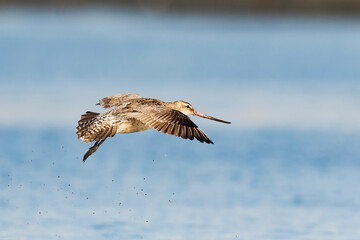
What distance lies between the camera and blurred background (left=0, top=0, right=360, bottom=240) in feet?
29.1

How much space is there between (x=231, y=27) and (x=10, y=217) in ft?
131

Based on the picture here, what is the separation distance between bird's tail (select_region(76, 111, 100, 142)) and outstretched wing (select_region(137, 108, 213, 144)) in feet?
1.72

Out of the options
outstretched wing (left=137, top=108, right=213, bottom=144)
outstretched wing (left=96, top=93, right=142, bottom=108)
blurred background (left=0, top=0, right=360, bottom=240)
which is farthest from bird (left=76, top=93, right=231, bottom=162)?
blurred background (left=0, top=0, right=360, bottom=240)

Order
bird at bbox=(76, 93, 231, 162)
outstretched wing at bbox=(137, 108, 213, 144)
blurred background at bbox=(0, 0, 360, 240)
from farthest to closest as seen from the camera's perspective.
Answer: blurred background at bbox=(0, 0, 360, 240), bird at bbox=(76, 93, 231, 162), outstretched wing at bbox=(137, 108, 213, 144)

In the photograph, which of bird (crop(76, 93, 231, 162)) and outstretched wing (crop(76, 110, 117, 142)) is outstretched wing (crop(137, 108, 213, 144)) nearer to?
bird (crop(76, 93, 231, 162))

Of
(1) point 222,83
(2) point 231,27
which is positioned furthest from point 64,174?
(2) point 231,27

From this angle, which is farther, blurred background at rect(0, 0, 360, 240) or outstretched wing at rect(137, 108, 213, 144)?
blurred background at rect(0, 0, 360, 240)

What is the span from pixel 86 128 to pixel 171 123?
89cm

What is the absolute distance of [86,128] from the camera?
8352 millimetres

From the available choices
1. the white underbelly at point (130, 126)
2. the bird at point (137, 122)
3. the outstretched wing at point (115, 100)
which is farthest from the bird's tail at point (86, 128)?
the outstretched wing at point (115, 100)

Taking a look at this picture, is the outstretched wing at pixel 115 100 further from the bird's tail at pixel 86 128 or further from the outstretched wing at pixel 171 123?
the outstretched wing at pixel 171 123

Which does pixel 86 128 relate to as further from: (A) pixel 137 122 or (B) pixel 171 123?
(B) pixel 171 123

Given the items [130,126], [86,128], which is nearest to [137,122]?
[130,126]

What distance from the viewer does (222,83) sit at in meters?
23.5
